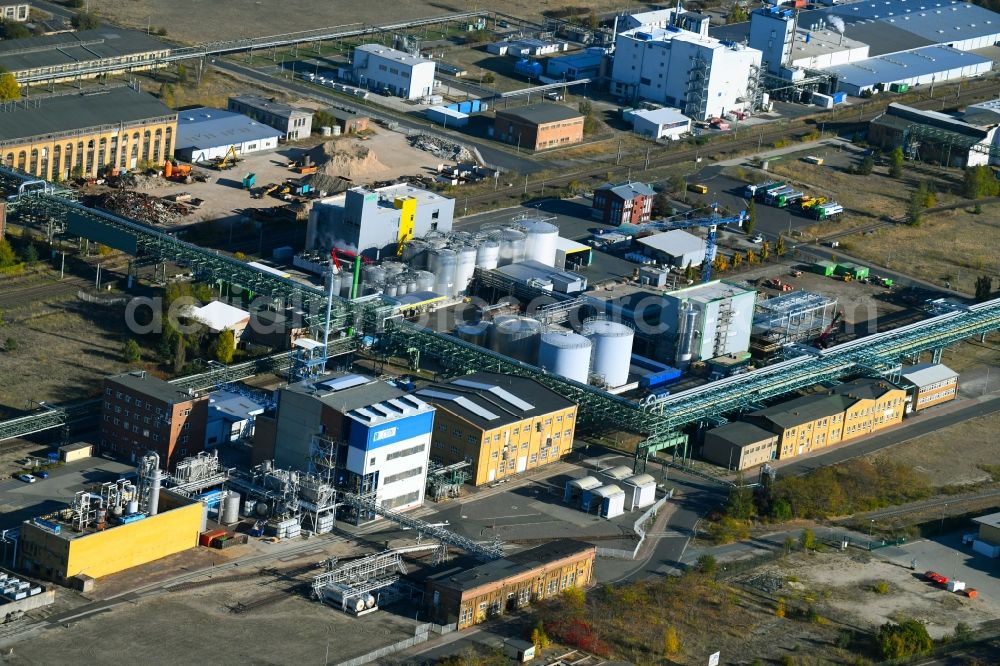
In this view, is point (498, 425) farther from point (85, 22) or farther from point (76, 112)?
point (85, 22)

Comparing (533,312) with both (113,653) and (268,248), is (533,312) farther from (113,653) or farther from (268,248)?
(113,653)

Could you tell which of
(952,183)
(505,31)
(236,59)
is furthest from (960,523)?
(505,31)

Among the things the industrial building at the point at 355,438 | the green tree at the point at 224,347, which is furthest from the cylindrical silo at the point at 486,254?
the industrial building at the point at 355,438

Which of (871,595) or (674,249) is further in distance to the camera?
(674,249)

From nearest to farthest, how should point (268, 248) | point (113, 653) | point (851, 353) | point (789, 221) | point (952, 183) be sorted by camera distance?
point (113, 653)
point (851, 353)
point (268, 248)
point (789, 221)
point (952, 183)

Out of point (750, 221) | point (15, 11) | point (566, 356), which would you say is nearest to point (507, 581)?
point (566, 356)

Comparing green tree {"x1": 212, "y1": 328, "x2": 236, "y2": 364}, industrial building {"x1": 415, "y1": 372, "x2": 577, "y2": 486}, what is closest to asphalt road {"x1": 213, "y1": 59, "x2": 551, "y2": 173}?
green tree {"x1": 212, "y1": 328, "x2": 236, "y2": 364}
